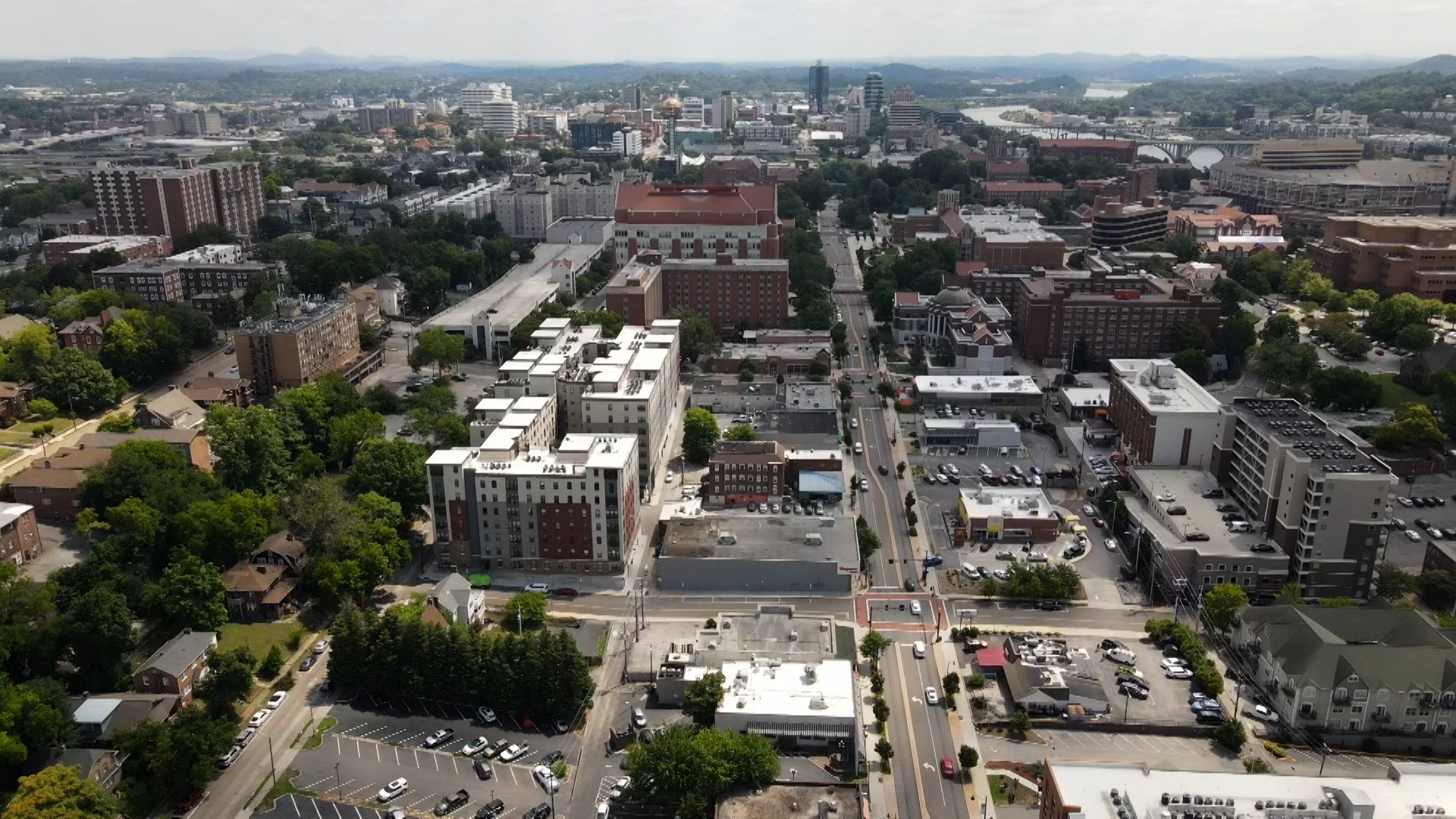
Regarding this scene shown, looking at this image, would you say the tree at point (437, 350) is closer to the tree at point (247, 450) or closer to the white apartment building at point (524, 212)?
the tree at point (247, 450)

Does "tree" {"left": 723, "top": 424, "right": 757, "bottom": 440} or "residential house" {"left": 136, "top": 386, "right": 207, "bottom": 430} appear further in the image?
"tree" {"left": 723, "top": 424, "right": 757, "bottom": 440}

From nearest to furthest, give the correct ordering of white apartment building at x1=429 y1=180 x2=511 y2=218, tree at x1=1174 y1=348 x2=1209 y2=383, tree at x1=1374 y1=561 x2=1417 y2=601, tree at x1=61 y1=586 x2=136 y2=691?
tree at x1=61 y1=586 x2=136 y2=691 < tree at x1=1374 y1=561 x2=1417 y2=601 < tree at x1=1174 y1=348 x2=1209 y2=383 < white apartment building at x1=429 y1=180 x2=511 y2=218

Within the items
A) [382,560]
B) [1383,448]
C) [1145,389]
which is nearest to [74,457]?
[382,560]

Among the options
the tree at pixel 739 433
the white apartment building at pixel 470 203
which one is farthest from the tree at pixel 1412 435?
the white apartment building at pixel 470 203

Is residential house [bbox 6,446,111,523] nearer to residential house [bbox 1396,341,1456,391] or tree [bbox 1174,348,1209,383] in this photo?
tree [bbox 1174,348,1209,383]

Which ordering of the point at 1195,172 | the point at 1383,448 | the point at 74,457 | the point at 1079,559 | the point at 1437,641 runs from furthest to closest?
the point at 1195,172, the point at 1383,448, the point at 74,457, the point at 1079,559, the point at 1437,641

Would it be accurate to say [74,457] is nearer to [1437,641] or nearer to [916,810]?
[916,810]

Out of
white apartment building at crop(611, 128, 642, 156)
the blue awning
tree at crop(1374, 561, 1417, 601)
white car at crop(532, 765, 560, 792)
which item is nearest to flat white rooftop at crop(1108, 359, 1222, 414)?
tree at crop(1374, 561, 1417, 601)
